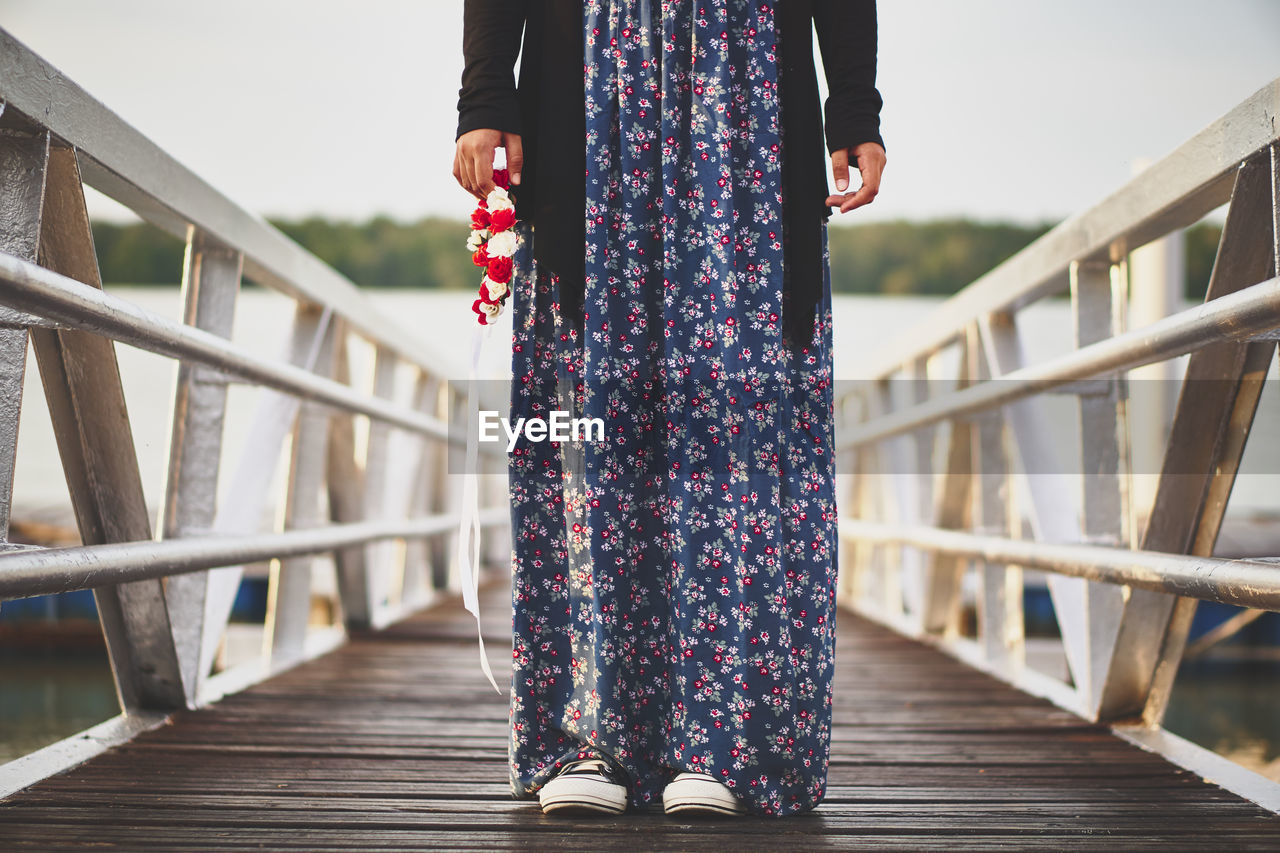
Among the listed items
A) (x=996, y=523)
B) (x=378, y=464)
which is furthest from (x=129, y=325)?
(x=378, y=464)

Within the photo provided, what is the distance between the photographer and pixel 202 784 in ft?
3.92

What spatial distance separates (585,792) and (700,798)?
13 centimetres

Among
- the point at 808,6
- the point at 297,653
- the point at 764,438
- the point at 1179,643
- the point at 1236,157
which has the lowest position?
the point at 297,653

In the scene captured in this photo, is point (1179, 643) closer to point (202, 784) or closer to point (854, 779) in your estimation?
point (854, 779)

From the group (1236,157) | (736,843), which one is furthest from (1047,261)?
(736,843)

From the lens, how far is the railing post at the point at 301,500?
2.26 metres

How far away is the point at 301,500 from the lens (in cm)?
234

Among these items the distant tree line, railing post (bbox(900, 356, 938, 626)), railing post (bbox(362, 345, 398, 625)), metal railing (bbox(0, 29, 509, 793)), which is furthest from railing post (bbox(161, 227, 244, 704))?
the distant tree line

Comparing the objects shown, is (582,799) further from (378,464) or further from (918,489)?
(918,489)

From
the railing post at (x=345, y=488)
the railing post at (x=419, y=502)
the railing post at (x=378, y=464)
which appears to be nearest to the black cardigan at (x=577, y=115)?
the railing post at (x=345, y=488)

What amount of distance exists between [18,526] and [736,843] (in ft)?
32.2

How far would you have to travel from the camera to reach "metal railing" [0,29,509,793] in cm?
106

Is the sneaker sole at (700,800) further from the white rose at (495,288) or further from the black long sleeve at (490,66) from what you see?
Result: the black long sleeve at (490,66)

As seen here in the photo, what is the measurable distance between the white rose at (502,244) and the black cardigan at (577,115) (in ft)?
0.13
